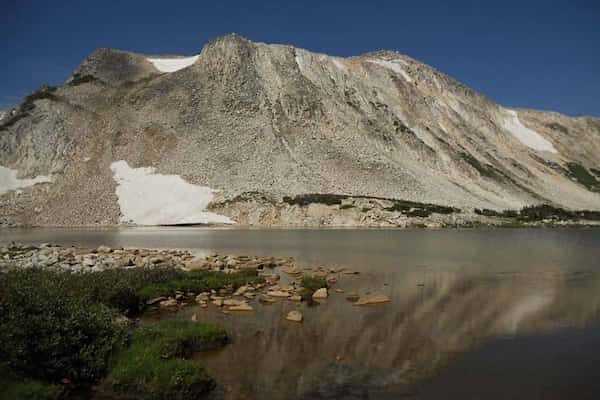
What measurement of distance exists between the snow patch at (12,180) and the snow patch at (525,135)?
4918 inches

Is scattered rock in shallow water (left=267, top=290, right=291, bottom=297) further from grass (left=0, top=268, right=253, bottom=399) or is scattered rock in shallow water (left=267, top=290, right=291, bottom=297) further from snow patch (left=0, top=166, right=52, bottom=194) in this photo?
snow patch (left=0, top=166, right=52, bottom=194)

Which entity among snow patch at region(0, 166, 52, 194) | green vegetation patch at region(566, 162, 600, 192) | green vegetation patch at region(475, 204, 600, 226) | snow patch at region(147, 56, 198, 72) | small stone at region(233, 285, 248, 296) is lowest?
small stone at region(233, 285, 248, 296)

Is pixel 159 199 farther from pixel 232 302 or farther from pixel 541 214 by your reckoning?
pixel 541 214

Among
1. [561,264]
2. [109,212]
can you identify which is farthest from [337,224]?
[561,264]

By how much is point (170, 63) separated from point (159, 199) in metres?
55.4

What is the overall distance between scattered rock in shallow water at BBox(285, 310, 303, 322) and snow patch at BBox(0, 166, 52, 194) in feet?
251

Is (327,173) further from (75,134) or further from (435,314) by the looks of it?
(435,314)

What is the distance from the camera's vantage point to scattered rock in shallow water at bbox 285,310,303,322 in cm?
1448

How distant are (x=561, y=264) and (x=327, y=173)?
5436 cm

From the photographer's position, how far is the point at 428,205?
74.1 m

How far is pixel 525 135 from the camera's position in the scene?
136 meters

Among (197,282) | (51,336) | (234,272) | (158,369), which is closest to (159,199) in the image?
(234,272)

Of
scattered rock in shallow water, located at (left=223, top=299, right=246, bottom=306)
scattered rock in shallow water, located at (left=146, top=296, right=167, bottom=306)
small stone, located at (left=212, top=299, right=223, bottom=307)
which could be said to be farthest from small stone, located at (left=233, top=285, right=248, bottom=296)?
scattered rock in shallow water, located at (left=146, top=296, right=167, bottom=306)

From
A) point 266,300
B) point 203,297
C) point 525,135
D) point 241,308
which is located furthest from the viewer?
point 525,135
